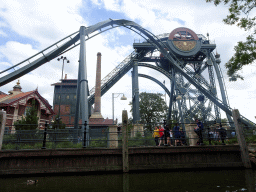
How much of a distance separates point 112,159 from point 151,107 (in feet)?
117

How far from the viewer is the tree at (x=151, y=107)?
4106 cm

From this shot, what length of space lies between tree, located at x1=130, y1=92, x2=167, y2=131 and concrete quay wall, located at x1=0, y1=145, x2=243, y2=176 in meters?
32.9

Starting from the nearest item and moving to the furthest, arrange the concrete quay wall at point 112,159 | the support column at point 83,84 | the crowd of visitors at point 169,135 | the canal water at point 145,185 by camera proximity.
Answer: the canal water at point 145,185 → the concrete quay wall at point 112,159 → the crowd of visitors at point 169,135 → the support column at point 83,84

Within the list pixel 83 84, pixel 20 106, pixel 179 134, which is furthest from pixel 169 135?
pixel 20 106

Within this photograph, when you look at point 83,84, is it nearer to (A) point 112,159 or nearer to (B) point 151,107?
(A) point 112,159

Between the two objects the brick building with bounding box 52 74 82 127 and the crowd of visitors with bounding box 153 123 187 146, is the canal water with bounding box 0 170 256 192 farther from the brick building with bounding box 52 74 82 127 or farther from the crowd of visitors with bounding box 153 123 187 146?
the brick building with bounding box 52 74 82 127

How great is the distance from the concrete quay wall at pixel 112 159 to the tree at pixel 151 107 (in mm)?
32872

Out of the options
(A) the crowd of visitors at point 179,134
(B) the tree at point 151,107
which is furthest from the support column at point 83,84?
(B) the tree at point 151,107

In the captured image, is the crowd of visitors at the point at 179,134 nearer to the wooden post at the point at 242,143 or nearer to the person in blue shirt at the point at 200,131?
the person in blue shirt at the point at 200,131

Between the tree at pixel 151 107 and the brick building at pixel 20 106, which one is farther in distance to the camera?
the tree at pixel 151 107

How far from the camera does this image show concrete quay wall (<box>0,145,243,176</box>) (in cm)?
670

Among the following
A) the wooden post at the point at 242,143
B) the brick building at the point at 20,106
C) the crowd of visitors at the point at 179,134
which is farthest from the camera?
the brick building at the point at 20,106

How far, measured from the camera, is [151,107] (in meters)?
42.0

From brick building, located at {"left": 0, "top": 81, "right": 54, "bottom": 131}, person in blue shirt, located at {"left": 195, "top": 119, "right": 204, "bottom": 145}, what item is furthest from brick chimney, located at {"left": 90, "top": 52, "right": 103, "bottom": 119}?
person in blue shirt, located at {"left": 195, "top": 119, "right": 204, "bottom": 145}
